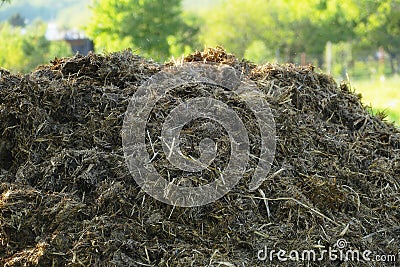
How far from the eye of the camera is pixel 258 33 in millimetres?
39500

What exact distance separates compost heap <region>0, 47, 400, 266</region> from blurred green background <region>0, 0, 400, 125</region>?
15409 mm

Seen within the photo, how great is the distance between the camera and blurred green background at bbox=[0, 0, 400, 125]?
72.6 ft

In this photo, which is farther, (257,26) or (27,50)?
(257,26)

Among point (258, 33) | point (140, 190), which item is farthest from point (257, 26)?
point (140, 190)

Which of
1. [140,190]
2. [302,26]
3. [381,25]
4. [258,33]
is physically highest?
[258,33]

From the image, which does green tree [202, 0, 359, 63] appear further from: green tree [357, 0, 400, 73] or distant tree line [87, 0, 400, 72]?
green tree [357, 0, 400, 73]

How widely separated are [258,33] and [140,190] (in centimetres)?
3721

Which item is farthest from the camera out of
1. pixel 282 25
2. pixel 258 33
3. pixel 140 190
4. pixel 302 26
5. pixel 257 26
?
pixel 257 26

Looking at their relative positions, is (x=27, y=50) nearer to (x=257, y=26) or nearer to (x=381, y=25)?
(x=257, y=26)

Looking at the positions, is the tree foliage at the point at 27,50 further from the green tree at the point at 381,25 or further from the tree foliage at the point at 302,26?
the green tree at the point at 381,25

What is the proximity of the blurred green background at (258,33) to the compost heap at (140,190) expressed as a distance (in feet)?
50.6

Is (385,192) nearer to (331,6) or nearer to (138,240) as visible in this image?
(138,240)

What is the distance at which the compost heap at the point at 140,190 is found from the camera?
3.11 metres

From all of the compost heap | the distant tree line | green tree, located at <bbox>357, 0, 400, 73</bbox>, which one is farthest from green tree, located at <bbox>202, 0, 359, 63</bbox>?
the compost heap
